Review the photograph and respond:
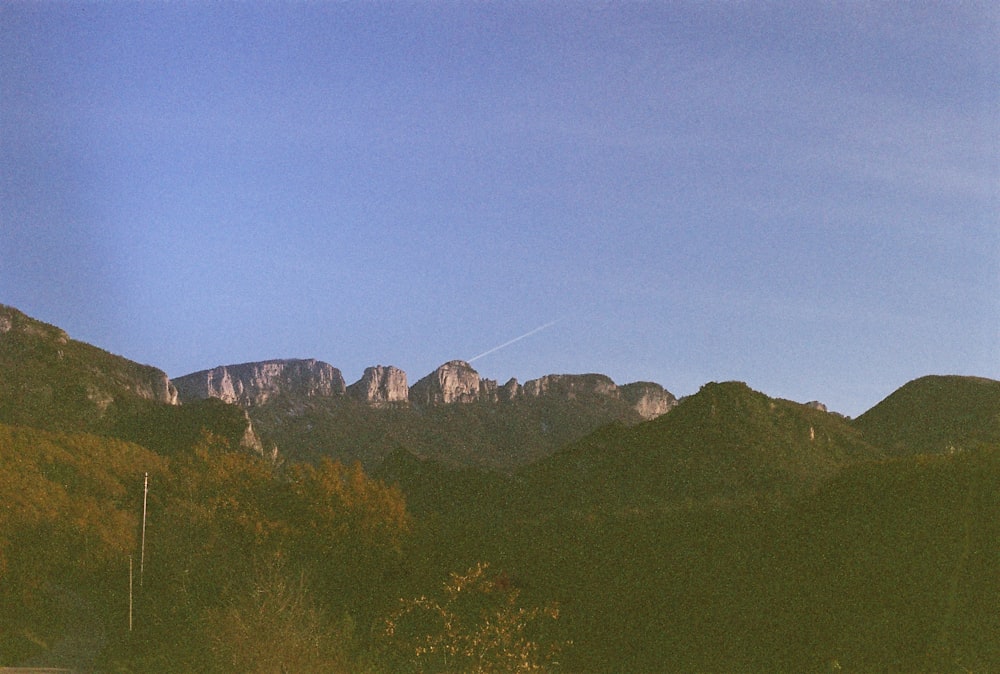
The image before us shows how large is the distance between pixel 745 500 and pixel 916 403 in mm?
67046

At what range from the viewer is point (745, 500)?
9144 cm

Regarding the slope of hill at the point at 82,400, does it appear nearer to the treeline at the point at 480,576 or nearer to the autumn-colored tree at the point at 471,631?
the treeline at the point at 480,576

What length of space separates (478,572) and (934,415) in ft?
385

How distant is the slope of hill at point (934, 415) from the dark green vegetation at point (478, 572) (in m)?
27.6

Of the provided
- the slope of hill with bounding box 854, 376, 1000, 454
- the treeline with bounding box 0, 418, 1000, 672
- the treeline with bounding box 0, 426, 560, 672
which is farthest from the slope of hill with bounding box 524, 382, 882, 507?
the treeline with bounding box 0, 426, 560, 672

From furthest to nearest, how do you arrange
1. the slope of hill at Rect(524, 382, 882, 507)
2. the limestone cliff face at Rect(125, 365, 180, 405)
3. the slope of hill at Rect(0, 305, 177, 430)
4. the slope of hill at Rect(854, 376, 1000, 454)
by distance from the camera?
1. the limestone cliff face at Rect(125, 365, 180, 405)
2. the slope of hill at Rect(0, 305, 177, 430)
3. the slope of hill at Rect(854, 376, 1000, 454)
4. the slope of hill at Rect(524, 382, 882, 507)

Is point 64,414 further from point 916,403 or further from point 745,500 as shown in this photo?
point 916,403

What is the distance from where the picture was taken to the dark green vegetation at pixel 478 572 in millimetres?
46844

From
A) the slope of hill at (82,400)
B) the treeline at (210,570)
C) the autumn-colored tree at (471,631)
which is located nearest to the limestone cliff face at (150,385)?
the slope of hill at (82,400)

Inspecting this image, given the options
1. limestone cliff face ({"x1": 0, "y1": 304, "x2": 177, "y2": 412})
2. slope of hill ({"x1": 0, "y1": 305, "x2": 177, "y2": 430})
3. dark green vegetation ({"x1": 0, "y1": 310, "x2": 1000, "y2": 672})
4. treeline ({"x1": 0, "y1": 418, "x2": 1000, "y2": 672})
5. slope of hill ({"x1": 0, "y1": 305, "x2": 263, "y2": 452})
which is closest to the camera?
dark green vegetation ({"x1": 0, "y1": 310, "x2": 1000, "y2": 672})

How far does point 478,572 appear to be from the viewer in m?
37.2

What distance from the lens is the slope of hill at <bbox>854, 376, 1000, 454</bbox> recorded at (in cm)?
12206

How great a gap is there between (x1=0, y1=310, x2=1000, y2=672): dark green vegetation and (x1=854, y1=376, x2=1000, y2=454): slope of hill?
1088 inches

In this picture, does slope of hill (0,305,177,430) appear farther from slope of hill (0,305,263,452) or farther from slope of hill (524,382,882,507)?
slope of hill (524,382,882,507)
